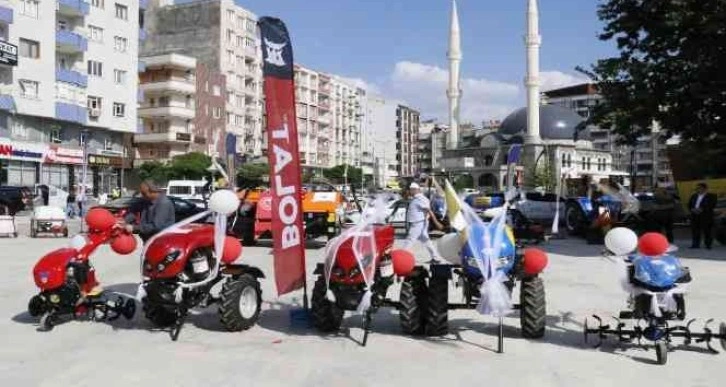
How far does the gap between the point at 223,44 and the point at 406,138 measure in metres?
92.1

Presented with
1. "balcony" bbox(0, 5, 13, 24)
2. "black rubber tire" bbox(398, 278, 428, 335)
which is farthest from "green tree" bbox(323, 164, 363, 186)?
"black rubber tire" bbox(398, 278, 428, 335)

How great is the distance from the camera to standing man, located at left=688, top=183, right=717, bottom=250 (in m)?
17.8

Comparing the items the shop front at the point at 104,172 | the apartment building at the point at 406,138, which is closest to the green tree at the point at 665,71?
the shop front at the point at 104,172

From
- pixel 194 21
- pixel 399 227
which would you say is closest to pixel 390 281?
pixel 399 227

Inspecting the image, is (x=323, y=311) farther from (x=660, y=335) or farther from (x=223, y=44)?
(x=223, y=44)

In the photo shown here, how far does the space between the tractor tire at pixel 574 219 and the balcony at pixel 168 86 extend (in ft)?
170

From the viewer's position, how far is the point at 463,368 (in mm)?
6496

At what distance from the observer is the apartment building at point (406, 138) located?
164 m

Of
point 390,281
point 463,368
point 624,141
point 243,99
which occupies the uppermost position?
point 243,99

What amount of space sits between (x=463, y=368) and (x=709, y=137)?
2060cm

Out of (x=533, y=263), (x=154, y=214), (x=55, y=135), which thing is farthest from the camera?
(x=55, y=135)

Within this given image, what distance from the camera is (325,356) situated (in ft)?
22.6

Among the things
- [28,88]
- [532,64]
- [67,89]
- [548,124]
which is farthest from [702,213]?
[548,124]

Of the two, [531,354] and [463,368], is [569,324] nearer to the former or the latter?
[531,354]
